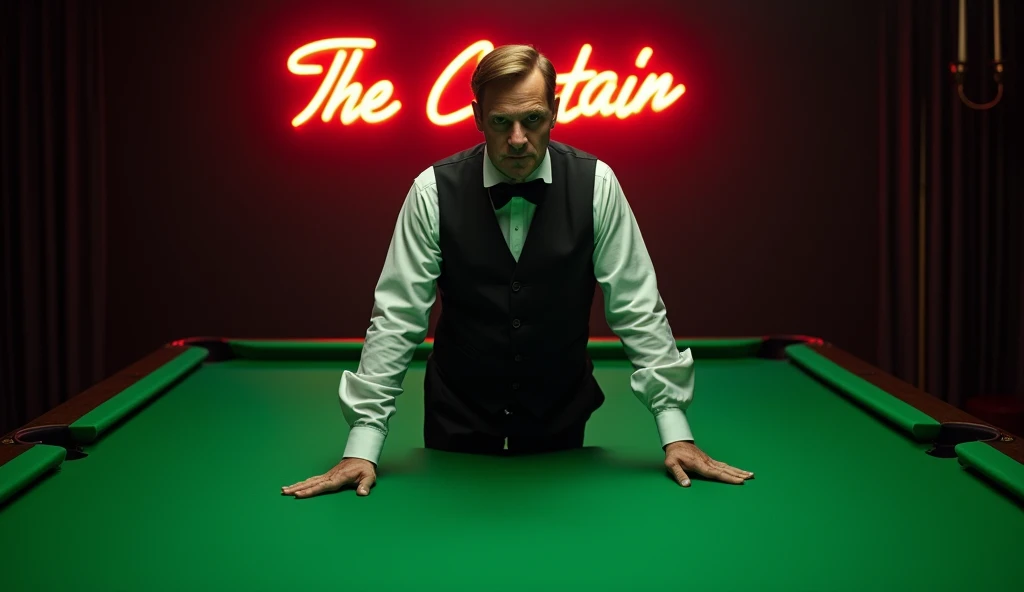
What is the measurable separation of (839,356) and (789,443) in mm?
864

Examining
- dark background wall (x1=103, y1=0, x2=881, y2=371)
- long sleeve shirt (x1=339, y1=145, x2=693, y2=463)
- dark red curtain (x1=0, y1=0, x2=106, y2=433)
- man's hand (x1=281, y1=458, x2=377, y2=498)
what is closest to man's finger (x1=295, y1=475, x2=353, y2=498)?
man's hand (x1=281, y1=458, x2=377, y2=498)

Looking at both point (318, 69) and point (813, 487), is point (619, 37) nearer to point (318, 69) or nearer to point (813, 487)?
point (318, 69)

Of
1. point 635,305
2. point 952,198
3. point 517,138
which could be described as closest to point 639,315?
point 635,305

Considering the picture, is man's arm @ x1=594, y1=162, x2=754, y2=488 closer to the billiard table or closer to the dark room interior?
the billiard table

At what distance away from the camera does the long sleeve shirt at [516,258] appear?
2.06m

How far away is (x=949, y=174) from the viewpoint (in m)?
4.60

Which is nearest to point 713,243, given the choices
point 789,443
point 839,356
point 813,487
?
point 839,356

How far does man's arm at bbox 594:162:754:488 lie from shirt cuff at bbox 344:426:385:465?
1.76 ft

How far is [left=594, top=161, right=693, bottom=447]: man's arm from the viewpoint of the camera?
2.10 meters

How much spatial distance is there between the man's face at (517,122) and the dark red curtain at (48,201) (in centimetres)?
319

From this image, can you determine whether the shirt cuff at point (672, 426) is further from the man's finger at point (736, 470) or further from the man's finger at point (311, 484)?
the man's finger at point (311, 484)

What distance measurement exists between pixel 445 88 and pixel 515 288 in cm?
270

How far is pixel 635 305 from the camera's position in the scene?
2.16 m

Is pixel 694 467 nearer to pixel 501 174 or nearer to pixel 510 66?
pixel 501 174
